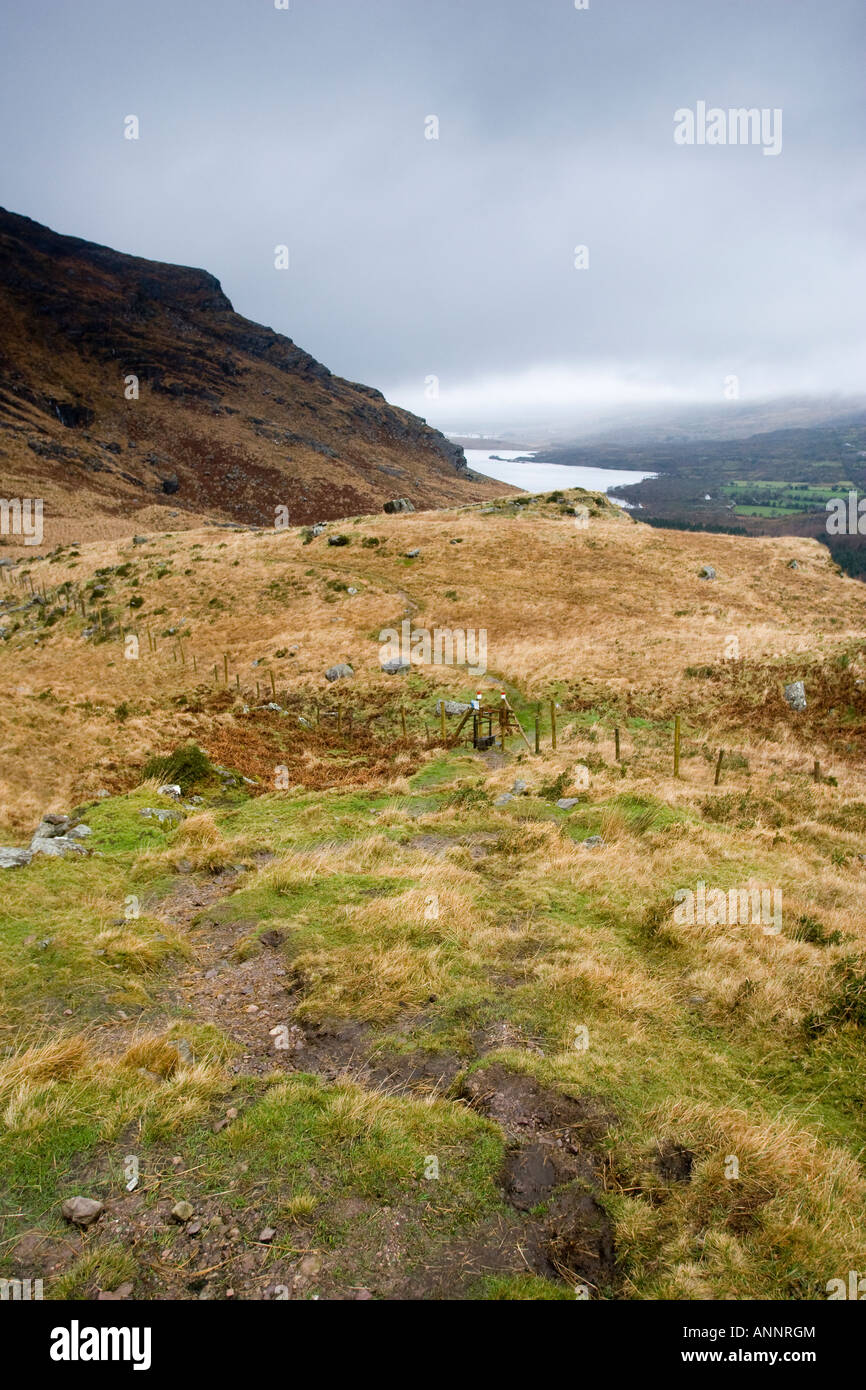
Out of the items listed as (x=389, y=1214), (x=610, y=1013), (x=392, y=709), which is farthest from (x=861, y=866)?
(x=392, y=709)

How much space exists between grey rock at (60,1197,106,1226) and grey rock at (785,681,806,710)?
27448 mm

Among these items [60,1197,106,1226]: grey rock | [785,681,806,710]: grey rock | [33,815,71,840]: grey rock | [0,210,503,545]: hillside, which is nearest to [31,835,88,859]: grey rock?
[33,815,71,840]: grey rock

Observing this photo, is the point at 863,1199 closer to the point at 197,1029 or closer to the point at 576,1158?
the point at 576,1158

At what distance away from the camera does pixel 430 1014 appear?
333 inches


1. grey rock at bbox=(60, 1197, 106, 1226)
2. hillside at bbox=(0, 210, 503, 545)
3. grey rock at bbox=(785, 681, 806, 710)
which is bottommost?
grey rock at bbox=(60, 1197, 106, 1226)

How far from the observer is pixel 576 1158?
625cm

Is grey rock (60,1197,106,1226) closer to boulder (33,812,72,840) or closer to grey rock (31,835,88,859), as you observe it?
grey rock (31,835,88,859)

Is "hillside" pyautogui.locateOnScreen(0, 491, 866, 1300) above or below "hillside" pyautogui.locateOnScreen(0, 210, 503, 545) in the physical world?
below

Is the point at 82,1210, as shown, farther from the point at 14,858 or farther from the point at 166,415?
the point at 166,415

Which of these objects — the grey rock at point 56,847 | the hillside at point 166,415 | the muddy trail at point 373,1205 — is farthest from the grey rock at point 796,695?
the hillside at point 166,415

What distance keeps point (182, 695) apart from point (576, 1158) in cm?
2637

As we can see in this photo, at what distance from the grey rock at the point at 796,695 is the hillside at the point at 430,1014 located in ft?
7.08

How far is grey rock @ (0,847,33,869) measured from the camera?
1145 cm

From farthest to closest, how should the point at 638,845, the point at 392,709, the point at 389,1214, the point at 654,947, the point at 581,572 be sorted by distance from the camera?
the point at 581,572
the point at 392,709
the point at 638,845
the point at 654,947
the point at 389,1214
